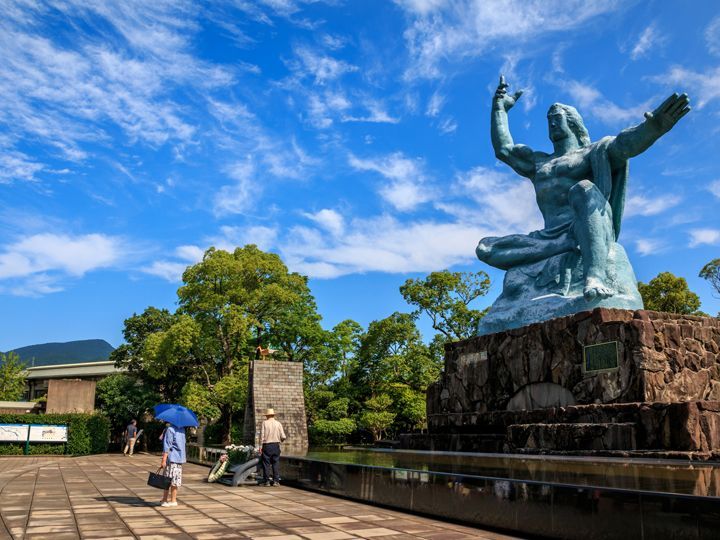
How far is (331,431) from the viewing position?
25.2 m

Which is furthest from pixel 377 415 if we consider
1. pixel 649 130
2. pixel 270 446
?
pixel 649 130

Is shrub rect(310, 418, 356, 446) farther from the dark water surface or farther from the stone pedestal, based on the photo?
the dark water surface

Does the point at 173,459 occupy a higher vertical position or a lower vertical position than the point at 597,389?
lower

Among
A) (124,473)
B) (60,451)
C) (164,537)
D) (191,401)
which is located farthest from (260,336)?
(164,537)

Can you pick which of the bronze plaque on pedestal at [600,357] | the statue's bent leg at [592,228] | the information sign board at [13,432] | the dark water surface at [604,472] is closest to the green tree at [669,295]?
the statue's bent leg at [592,228]

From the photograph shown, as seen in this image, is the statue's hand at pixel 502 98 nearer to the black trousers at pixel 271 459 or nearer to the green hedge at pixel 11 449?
the black trousers at pixel 271 459

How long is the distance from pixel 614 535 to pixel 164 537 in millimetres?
3252

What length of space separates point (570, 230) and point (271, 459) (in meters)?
6.64

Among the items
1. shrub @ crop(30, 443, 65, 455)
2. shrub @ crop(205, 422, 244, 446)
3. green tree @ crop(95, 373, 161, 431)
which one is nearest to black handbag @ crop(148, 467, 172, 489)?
shrub @ crop(30, 443, 65, 455)

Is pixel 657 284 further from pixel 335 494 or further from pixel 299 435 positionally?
pixel 335 494

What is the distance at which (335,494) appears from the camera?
7.53 meters

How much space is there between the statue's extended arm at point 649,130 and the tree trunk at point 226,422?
764 inches

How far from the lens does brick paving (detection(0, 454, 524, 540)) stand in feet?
16.0

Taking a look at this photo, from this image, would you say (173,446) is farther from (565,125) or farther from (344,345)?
(344,345)
